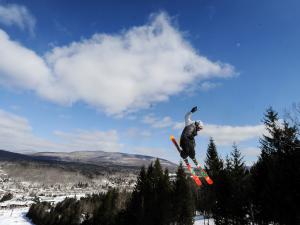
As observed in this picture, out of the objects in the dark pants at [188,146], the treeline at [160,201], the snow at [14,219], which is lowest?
the snow at [14,219]

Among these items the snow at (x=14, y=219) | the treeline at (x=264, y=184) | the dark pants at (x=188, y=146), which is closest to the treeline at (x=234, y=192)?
the treeline at (x=264, y=184)

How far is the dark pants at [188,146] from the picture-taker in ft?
38.2

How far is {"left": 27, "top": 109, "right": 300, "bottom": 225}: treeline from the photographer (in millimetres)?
20328

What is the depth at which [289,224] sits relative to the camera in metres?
20.7

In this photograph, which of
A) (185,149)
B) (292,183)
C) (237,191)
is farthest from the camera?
(237,191)

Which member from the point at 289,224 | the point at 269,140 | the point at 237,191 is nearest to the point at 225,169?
the point at 237,191

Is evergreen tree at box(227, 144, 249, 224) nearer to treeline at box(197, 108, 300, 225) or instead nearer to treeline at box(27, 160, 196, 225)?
treeline at box(197, 108, 300, 225)

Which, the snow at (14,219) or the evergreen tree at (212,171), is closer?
the evergreen tree at (212,171)

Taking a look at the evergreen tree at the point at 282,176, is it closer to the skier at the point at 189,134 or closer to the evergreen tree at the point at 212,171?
the evergreen tree at the point at 212,171

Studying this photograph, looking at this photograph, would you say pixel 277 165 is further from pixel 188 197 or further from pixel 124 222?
pixel 124 222

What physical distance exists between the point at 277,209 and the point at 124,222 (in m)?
26.0

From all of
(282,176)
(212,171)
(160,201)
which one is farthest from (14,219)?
(282,176)

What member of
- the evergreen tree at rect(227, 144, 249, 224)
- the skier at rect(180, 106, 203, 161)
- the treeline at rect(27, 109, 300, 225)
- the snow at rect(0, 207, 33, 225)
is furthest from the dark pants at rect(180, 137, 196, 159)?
the snow at rect(0, 207, 33, 225)

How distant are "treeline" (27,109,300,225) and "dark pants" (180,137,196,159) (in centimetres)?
872
